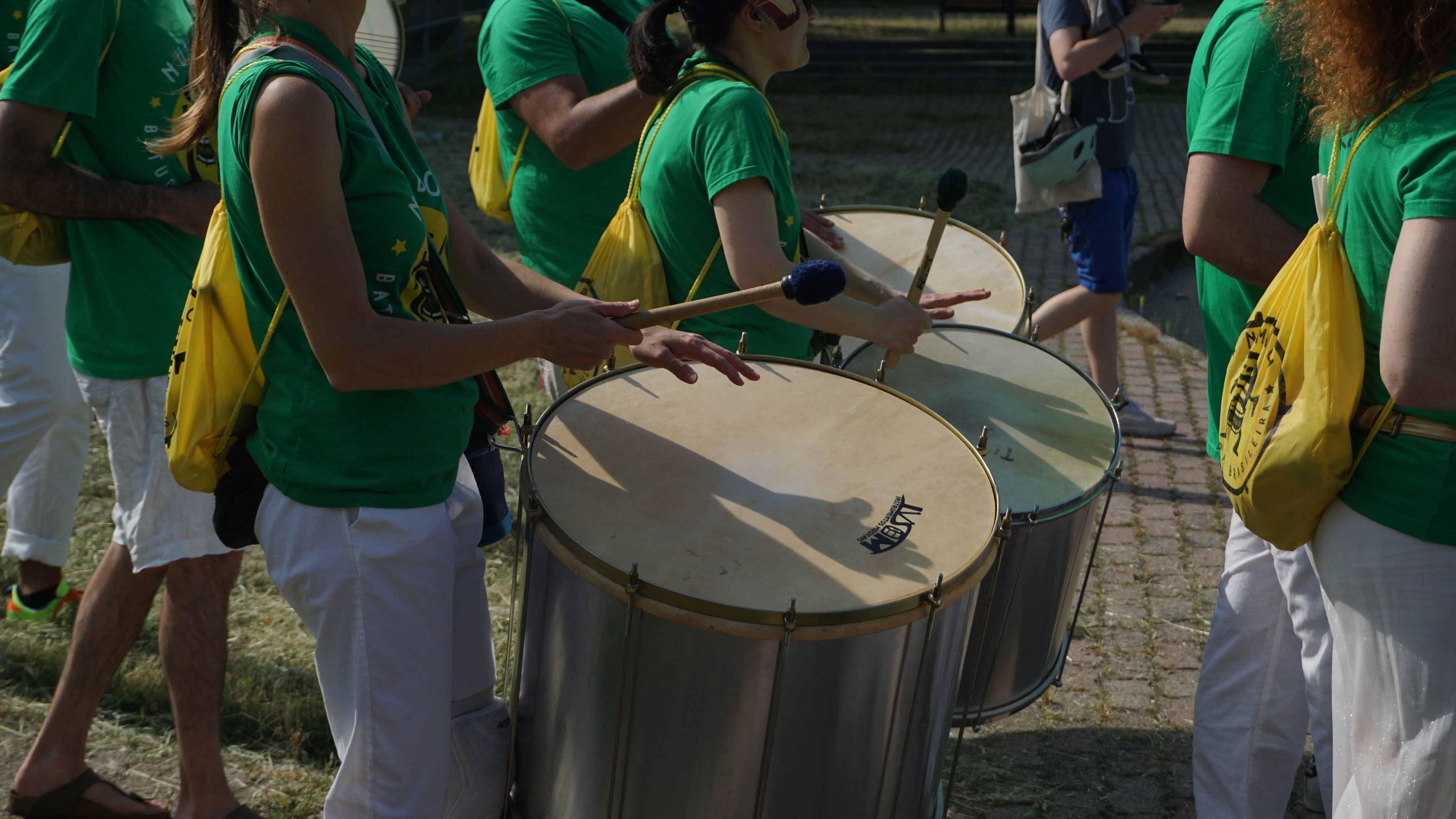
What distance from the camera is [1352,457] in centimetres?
171

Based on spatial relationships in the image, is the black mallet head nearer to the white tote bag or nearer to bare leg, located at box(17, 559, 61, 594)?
the white tote bag

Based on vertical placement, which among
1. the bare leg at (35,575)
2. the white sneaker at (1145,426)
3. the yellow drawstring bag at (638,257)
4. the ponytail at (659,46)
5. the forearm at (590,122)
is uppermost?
the ponytail at (659,46)

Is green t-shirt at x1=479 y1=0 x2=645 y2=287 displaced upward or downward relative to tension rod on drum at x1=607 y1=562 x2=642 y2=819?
upward

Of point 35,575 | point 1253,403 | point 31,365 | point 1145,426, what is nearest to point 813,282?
point 1253,403

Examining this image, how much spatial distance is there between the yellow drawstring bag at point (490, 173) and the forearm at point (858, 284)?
94 centimetres

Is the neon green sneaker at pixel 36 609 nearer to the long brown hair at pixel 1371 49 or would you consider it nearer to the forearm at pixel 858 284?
the forearm at pixel 858 284

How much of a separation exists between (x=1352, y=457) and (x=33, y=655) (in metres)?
3.01

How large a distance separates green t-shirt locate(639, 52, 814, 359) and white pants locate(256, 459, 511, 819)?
789 mm

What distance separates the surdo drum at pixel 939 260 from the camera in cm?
300

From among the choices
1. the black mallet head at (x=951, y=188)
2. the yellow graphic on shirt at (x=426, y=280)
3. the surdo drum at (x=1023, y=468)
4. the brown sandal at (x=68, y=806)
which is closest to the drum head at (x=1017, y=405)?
the surdo drum at (x=1023, y=468)

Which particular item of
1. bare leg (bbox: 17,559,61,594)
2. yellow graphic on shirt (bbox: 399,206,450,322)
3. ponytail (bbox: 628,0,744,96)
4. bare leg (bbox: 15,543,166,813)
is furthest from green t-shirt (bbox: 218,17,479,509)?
bare leg (bbox: 17,559,61,594)

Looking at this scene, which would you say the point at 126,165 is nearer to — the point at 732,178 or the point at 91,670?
the point at 91,670

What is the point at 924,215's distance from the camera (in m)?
3.24

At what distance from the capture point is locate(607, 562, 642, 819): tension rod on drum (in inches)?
63.3
